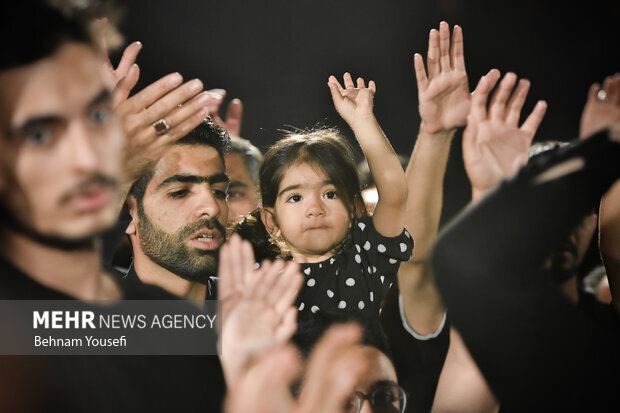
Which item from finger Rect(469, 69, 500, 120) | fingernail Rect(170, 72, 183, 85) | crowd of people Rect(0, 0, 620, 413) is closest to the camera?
crowd of people Rect(0, 0, 620, 413)

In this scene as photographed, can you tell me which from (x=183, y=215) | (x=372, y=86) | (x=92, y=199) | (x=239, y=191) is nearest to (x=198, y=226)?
(x=183, y=215)

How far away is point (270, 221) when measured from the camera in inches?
58.4

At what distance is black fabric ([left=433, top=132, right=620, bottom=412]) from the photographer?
141 centimetres

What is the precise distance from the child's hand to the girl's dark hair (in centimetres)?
7

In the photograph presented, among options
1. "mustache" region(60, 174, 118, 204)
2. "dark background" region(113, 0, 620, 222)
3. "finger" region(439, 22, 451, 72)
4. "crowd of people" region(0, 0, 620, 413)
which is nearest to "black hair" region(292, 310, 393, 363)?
"crowd of people" region(0, 0, 620, 413)

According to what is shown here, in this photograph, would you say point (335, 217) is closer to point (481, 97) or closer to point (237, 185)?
point (237, 185)

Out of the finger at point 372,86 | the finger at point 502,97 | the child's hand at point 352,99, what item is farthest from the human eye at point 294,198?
the finger at point 502,97

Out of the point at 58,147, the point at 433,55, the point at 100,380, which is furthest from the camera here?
the point at 433,55

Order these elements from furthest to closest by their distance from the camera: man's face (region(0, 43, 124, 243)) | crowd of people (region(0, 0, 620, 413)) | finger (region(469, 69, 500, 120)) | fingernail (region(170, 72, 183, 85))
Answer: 1. finger (region(469, 69, 500, 120))
2. fingernail (region(170, 72, 183, 85))
3. crowd of people (region(0, 0, 620, 413))
4. man's face (region(0, 43, 124, 243))

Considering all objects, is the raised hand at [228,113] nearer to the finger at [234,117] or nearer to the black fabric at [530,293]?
the finger at [234,117]

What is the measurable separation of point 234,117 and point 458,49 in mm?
628

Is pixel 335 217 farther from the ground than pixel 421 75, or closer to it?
closer to it

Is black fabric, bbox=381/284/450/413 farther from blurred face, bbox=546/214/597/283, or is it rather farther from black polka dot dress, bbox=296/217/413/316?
blurred face, bbox=546/214/597/283

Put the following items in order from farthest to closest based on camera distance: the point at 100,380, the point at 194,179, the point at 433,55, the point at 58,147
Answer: the point at 433,55
the point at 194,179
the point at 100,380
the point at 58,147
